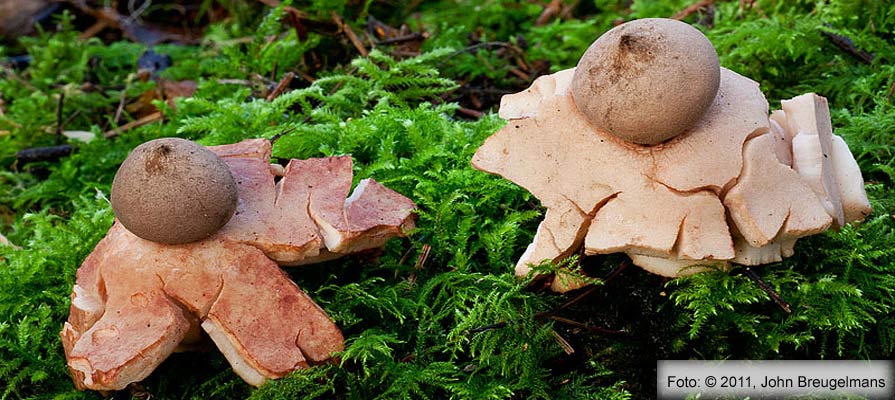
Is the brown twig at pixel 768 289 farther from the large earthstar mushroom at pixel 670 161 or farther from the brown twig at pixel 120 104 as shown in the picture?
the brown twig at pixel 120 104

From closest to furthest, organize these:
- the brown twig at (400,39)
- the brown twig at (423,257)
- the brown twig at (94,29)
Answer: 1. the brown twig at (423,257)
2. the brown twig at (400,39)
3. the brown twig at (94,29)

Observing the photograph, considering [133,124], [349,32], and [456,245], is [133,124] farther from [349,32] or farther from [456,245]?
[456,245]

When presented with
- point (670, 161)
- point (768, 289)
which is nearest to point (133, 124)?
point (670, 161)

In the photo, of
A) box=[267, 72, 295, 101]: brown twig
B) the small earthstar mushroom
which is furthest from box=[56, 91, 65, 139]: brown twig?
the small earthstar mushroom

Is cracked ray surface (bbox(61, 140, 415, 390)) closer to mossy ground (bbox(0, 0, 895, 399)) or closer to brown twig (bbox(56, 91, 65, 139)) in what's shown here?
mossy ground (bbox(0, 0, 895, 399))

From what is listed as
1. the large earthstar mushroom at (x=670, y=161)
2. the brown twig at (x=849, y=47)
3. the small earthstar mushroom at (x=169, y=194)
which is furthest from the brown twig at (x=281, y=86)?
the brown twig at (x=849, y=47)

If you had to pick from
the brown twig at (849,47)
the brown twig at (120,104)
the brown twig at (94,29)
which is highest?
the brown twig at (849,47)

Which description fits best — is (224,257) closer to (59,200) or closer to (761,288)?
(761,288)

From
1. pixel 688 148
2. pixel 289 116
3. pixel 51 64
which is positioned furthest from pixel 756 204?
pixel 51 64
